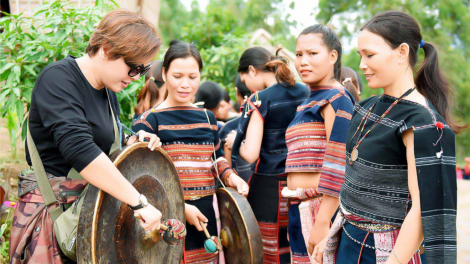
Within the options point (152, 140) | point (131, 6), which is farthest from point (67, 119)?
point (131, 6)

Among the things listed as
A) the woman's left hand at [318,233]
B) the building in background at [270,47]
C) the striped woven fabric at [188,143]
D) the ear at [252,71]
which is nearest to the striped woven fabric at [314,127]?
the woman's left hand at [318,233]

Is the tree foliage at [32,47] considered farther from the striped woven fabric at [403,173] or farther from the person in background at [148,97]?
the striped woven fabric at [403,173]

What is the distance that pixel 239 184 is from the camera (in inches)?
107

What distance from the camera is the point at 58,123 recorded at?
170 cm

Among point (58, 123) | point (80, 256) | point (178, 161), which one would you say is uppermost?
point (58, 123)

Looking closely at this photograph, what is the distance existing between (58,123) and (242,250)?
1.45 meters

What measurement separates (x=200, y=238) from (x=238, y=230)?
1.05ft

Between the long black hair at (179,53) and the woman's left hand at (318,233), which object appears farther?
the long black hair at (179,53)

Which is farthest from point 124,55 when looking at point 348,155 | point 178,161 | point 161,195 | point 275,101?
point 275,101

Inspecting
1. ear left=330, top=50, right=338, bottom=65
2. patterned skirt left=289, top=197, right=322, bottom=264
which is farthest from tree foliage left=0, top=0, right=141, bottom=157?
patterned skirt left=289, top=197, right=322, bottom=264

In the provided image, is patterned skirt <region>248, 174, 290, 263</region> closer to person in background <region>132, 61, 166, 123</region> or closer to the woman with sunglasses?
person in background <region>132, 61, 166, 123</region>

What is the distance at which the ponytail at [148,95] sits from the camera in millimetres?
3467

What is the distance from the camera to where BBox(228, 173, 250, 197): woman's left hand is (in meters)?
2.71

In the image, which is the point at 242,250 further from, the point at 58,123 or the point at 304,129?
the point at 58,123
